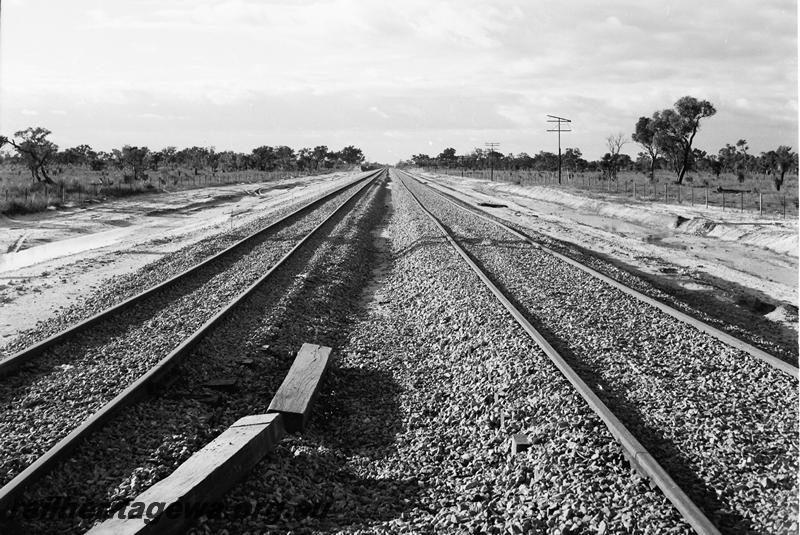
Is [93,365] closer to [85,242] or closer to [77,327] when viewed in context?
[77,327]

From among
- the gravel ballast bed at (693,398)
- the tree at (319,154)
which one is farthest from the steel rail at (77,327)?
the tree at (319,154)

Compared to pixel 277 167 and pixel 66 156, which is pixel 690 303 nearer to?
pixel 66 156

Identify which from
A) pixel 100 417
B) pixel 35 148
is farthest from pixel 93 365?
pixel 35 148

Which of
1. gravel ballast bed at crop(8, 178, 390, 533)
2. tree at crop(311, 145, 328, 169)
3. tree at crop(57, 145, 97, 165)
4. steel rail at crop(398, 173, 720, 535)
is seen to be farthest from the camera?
tree at crop(311, 145, 328, 169)

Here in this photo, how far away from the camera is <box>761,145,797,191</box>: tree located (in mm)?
53209

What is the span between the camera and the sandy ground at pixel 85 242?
1283 centimetres

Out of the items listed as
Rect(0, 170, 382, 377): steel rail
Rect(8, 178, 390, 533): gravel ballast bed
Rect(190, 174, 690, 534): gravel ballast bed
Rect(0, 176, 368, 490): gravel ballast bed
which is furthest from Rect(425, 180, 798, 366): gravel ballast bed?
Rect(0, 170, 382, 377): steel rail

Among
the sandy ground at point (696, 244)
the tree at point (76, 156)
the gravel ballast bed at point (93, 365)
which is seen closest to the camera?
the gravel ballast bed at point (93, 365)

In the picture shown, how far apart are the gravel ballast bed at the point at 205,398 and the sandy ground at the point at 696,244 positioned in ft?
27.7

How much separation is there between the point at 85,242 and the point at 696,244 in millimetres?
22960

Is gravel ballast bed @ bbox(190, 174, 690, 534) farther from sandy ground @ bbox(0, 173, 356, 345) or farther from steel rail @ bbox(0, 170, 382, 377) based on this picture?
sandy ground @ bbox(0, 173, 356, 345)

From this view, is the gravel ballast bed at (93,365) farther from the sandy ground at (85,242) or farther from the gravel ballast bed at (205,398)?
the sandy ground at (85,242)

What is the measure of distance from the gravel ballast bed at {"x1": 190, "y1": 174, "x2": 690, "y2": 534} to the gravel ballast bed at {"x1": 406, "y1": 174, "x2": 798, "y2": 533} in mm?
459

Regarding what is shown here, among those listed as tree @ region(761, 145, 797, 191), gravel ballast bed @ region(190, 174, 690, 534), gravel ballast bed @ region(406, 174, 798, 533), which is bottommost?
gravel ballast bed @ region(190, 174, 690, 534)
